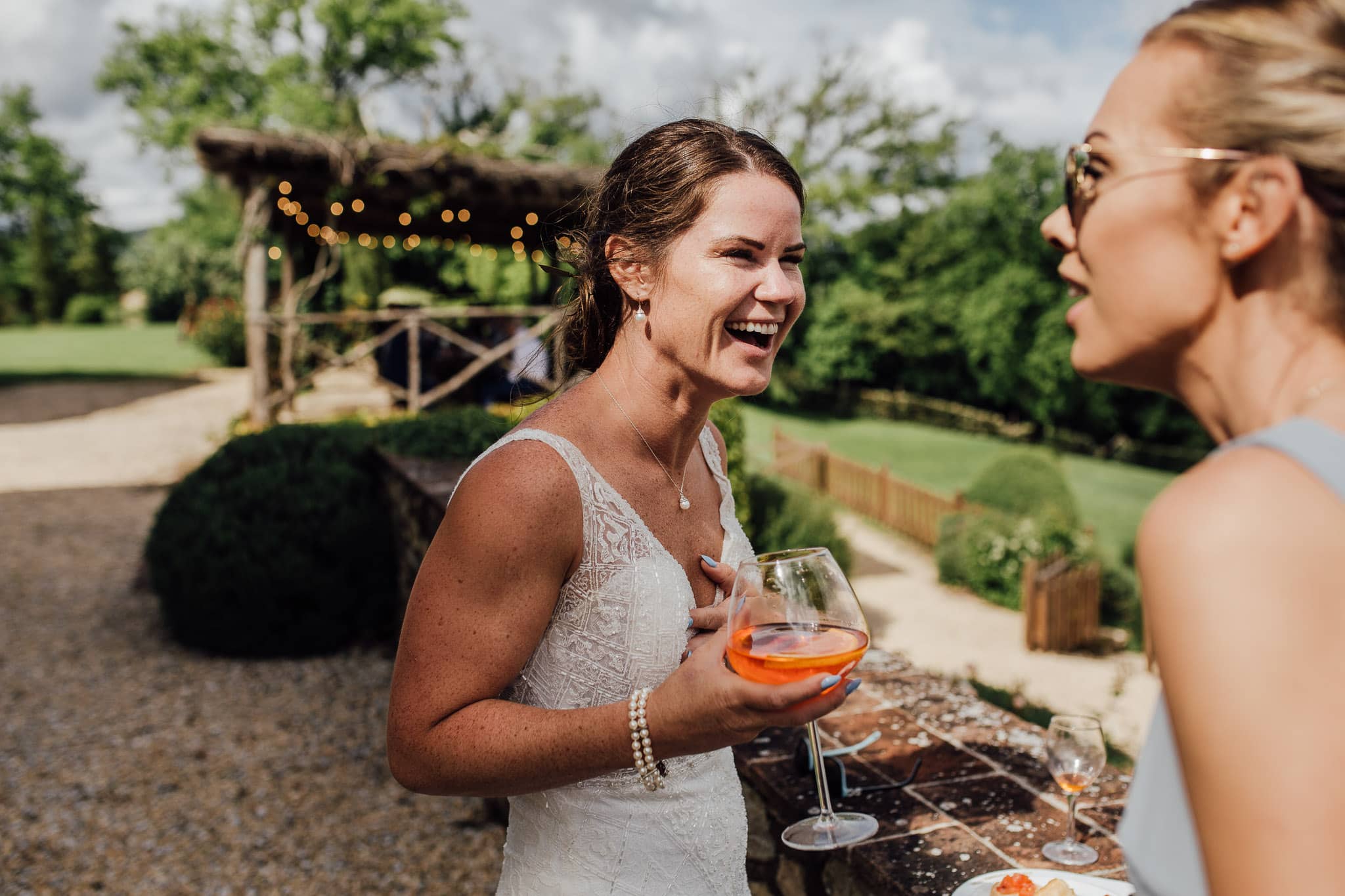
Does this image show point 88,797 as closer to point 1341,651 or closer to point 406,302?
point 1341,651

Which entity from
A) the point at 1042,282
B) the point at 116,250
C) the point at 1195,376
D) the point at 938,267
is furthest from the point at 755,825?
the point at 116,250

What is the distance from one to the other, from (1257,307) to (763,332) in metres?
1.06

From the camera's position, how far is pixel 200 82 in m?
33.4

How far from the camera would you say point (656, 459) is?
1.92 m

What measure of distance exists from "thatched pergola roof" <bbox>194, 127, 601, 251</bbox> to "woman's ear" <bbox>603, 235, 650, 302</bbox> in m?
9.08

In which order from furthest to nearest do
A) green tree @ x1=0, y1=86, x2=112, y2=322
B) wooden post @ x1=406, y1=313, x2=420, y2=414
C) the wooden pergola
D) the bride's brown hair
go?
green tree @ x1=0, y1=86, x2=112, y2=322 → wooden post @ x1=406, y1=313, x2=420, y2=414 → the wooden pergola → the bride's brown hair

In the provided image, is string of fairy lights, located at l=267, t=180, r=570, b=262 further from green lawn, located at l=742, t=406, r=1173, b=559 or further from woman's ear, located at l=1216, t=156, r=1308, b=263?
woman's ear, located at l=1216, t=156, r=1308, b=263

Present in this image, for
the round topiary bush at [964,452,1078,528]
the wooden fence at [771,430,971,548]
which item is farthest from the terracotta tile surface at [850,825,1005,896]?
the wooden fence at [771,430,971,548]

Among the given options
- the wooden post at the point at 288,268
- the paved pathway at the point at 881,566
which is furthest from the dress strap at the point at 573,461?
the wooden post at the point at 288,268

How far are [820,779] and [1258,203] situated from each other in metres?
1.49

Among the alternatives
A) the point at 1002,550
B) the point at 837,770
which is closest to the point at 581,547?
the point at 837,770

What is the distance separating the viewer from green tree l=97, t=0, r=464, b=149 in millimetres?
31245

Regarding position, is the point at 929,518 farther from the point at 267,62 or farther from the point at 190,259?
the point at 190,259

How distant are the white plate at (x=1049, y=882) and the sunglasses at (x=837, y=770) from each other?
50 cm
